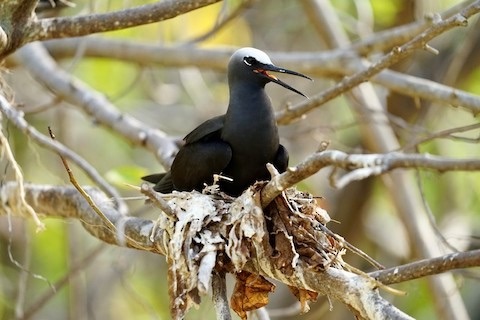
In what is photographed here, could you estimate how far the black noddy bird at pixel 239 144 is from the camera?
4867 millimetres

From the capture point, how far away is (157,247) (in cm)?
408

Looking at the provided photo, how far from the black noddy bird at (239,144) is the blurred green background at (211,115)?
6.43 ft

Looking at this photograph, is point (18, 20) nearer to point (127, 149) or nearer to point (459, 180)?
point (459, 180)

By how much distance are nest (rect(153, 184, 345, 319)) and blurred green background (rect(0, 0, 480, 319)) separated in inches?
113

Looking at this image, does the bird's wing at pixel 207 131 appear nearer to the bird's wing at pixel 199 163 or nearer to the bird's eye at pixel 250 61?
the bird's wing at pixel 199 163

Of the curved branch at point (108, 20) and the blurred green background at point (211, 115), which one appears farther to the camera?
the blurred green background at point (211, 115)

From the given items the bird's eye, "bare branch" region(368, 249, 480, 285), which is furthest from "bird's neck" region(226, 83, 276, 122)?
"bare branch" region(368, 249, 480, 285)

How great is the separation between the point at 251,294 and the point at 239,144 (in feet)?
3.93

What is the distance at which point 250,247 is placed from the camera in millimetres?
3787

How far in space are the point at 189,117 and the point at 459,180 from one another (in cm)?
317

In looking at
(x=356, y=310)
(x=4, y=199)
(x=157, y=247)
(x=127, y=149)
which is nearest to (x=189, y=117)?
(x=127, y=149)

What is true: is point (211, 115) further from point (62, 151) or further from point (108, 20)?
point (108, 20)

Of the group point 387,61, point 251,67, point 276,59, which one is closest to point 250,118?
point 251,67

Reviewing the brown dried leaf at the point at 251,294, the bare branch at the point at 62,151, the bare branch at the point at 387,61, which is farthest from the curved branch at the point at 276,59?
the brown dried leaf at the point at 251,294
